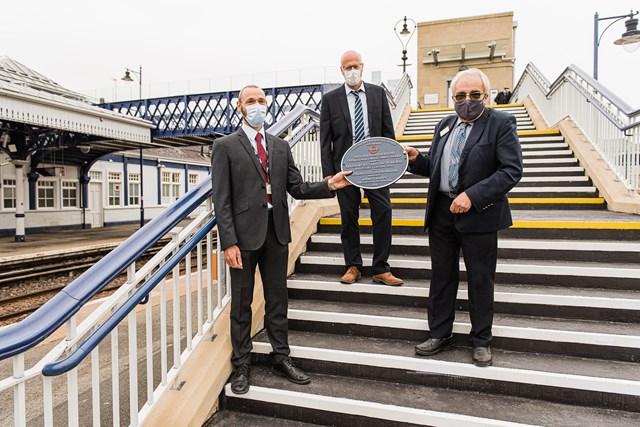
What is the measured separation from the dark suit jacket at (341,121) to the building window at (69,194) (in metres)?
21.7

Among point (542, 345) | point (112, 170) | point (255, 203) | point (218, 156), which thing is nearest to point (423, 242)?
point (542, 345)

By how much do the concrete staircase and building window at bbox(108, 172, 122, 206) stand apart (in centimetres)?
2327

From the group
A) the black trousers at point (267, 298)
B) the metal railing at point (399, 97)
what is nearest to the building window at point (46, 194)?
the metal railing at point (399, 97)

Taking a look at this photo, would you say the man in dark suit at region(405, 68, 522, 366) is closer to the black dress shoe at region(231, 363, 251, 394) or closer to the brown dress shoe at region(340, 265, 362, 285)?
the brown dress shoe at region(340, 265, 362, 285)

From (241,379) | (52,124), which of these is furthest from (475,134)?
(52,124)

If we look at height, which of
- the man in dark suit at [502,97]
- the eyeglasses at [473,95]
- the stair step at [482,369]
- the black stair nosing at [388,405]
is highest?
the man in dark suit at [502,97]

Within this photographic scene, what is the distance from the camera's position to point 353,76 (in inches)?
127

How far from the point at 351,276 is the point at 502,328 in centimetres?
117

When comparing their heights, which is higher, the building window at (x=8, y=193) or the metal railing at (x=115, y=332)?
the building window at (x=8, y=193)

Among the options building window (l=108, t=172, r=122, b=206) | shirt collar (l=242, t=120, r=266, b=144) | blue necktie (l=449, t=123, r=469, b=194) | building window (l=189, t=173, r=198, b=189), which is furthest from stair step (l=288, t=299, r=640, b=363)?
building window (l=189, t=173, r=198, b=189)

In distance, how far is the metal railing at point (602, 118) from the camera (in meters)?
4.71

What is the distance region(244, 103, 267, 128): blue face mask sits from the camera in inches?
101

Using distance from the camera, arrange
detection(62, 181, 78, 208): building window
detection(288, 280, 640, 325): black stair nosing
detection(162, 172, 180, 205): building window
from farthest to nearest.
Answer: detection(162, 172, 180, 205): building window
detection(62, 181, 78, 208): building window
detection(288, 280, 640, 325): black stair nosing

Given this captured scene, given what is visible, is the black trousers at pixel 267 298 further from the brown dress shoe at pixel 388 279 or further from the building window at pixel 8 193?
the building window at pixel 8 193
